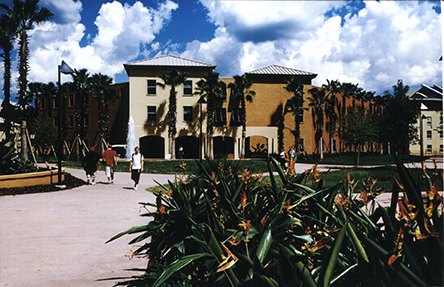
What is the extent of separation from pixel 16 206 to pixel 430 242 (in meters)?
10.7

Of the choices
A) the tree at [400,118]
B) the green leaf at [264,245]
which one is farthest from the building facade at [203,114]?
the green leaf at [264,245]

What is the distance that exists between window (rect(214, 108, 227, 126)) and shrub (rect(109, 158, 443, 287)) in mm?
37622

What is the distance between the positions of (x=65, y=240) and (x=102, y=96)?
113 ft

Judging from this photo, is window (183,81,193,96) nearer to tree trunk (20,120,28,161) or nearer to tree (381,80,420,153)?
tree (381,80,420,153)

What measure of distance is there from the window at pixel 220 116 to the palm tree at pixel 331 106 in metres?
14.5

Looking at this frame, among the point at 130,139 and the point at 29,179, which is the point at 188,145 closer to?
the point at 130,139

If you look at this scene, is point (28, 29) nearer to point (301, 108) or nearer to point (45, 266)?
point (45, 266)

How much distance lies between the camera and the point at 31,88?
50.3 meters

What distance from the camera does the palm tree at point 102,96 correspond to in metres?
38.0

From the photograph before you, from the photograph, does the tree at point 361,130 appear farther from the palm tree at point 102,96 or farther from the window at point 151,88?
the palm tree at point 102,96

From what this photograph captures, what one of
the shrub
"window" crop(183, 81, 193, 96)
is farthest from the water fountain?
the shrub

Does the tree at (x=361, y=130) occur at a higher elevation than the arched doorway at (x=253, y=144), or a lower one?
higher

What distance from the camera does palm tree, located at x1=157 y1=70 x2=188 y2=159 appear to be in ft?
124

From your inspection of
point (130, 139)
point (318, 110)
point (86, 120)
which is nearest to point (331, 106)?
→ point (318, 110)
